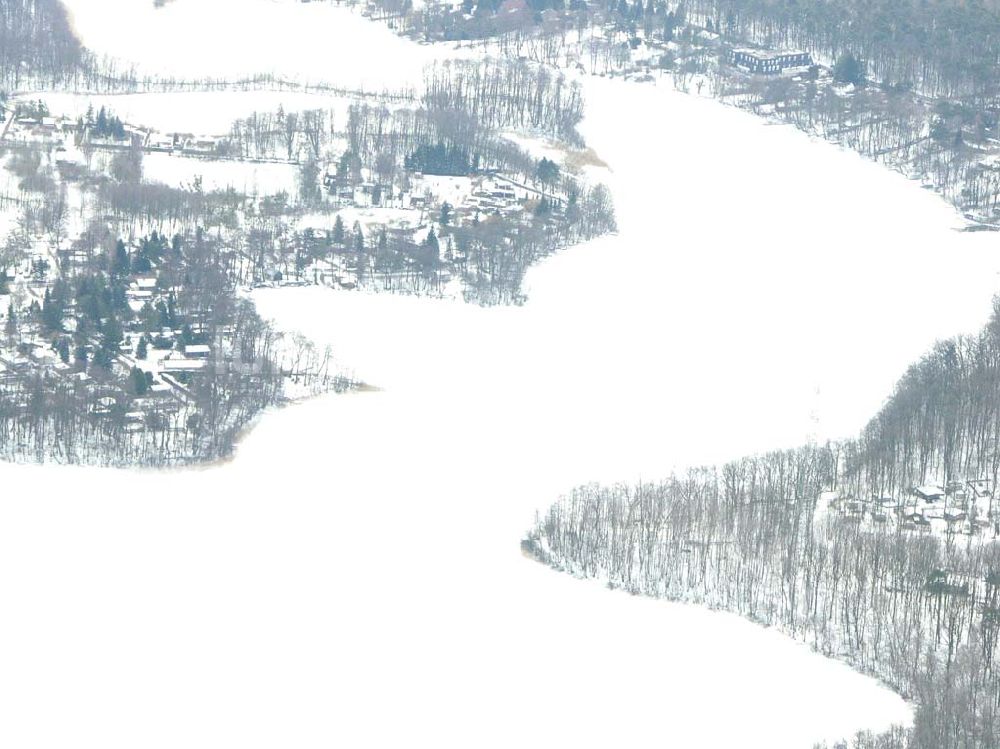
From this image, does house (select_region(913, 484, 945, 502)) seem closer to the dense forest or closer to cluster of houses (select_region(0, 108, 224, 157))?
the dense forest

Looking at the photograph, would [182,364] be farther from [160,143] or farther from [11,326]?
[160,143]

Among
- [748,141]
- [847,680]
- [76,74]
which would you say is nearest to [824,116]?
[748,141]

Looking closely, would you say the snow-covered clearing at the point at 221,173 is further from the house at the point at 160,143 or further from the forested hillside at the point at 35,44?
the forested hillside at the point at 35,44

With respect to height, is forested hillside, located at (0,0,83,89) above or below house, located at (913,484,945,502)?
above

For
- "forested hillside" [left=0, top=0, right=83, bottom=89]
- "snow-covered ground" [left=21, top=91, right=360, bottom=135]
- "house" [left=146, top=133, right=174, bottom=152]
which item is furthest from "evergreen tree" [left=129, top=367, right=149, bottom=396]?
"forested hillside" [left=0, top=0, right=83, bottom=89]

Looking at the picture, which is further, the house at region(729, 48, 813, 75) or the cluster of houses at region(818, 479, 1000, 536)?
the house at region(729, 48, 813, 75)

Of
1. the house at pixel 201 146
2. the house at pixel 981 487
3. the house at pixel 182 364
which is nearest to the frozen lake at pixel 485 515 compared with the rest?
the house at pixel 182 364

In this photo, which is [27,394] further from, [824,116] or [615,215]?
[824,116]
